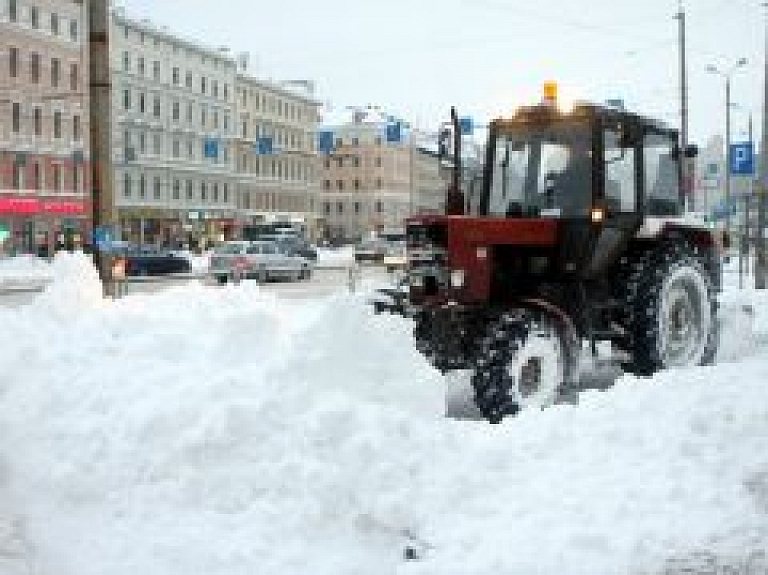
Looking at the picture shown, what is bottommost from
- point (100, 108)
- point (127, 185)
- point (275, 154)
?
point (100, 108)

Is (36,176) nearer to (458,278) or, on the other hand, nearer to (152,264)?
(152,264)

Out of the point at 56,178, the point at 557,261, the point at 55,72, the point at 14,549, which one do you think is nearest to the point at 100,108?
the point at 557,261

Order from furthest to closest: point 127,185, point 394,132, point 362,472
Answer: point 127,185
point 394,132
point 362,472

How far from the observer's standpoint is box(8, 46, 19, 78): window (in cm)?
6118

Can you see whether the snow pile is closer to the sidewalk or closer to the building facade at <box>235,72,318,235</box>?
the sidewalk

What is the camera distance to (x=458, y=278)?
402 inches

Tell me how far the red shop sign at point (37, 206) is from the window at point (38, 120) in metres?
3.87

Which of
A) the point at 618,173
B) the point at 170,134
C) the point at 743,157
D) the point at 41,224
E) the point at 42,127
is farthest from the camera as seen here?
the point at 170,134

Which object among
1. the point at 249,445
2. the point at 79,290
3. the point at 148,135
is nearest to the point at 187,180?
the point at 148,135

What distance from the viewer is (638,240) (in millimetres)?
11609

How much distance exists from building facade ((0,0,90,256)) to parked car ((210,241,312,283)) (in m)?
20.8

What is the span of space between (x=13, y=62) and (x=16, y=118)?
328cm

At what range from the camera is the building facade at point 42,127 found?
Answer: 60.0 meters

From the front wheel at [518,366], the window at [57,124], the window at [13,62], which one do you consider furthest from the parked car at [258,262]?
the window at [57,124]
